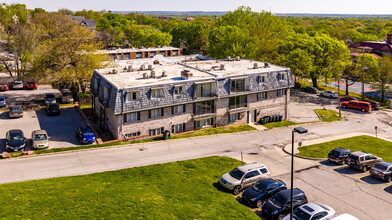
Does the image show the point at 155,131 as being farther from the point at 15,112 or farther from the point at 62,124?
the point at 15,112

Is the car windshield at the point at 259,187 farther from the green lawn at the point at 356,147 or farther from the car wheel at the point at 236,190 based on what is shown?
the green lawn at the point at 356,147

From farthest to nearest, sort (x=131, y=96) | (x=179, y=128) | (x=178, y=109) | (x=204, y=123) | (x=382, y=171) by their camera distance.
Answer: (x=204, y=123), (x=179, y=128), (x=178, y=109), (x=131, y=96), (x=382, y=171)

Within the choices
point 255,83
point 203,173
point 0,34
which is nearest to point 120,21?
point 0,34

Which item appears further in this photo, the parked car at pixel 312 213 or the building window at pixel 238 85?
the building window at pixel 238 85

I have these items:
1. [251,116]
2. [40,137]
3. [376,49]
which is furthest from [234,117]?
[376,49]

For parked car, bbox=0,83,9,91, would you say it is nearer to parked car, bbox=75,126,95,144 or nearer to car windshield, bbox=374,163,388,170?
parked car, bbox=75,126,95,144

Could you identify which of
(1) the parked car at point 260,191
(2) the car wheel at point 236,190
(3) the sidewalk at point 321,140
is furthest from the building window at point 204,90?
(1) the parked car at point 260,191
